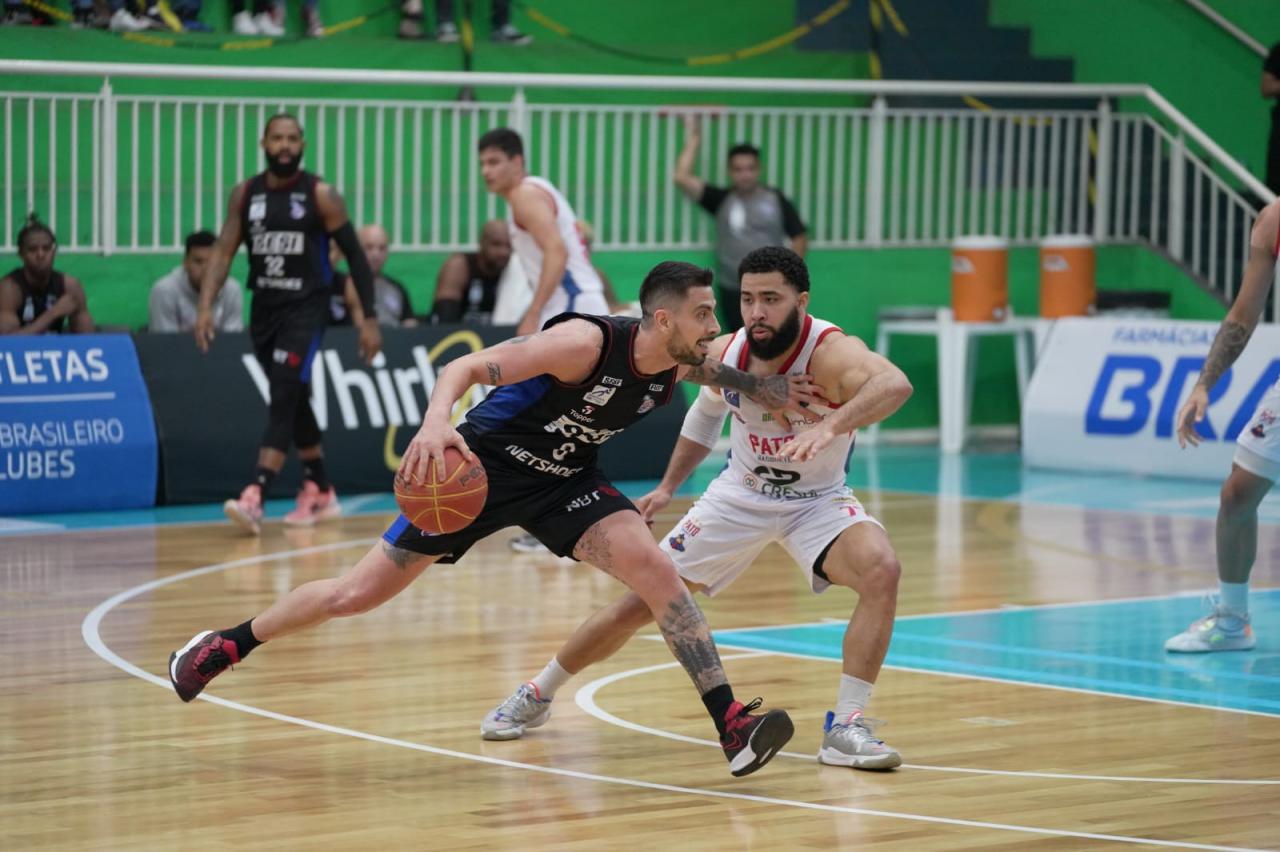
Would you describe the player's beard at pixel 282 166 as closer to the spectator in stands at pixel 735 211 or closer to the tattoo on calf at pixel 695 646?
the spectator in stands at pixel 735 211

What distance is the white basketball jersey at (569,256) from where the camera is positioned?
1226 centimetres

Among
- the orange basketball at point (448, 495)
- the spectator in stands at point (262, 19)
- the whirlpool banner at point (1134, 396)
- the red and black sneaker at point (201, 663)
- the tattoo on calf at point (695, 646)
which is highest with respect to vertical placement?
the spectator in stands at point (262, 19)

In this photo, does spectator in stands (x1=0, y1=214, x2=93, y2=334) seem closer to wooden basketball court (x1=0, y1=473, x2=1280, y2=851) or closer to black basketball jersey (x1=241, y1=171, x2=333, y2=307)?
black basketball jersey (x1=241, y1=171, x2=333, y2=307)

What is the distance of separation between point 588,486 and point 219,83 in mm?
10692

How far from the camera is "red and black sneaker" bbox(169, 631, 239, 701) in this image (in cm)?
725

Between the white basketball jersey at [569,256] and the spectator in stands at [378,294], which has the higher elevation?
the white basketball jersey at [569,256]

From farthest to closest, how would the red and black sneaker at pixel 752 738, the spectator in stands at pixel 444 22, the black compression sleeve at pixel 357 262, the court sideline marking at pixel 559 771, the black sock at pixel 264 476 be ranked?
the spectator in stands at pixel 444 22
the black compression sleeve at pixel 357 262
the black sock at pixel 264 476
the red and black sneaker at pixel 752 738
the court sideline marking at pixel 559 771

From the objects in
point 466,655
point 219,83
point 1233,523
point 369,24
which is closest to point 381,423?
point 219,83

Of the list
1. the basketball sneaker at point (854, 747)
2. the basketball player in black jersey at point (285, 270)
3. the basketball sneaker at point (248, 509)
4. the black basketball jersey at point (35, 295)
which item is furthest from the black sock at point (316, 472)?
the basketball sneaker at point (854, 747)

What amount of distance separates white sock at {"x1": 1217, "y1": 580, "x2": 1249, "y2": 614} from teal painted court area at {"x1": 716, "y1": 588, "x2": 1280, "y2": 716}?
198 mm

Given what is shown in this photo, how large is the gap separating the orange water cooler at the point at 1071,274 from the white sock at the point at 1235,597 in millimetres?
9517

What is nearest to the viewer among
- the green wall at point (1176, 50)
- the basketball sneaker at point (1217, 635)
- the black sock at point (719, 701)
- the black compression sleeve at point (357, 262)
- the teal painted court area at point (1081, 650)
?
the black sock at point (719, 701)

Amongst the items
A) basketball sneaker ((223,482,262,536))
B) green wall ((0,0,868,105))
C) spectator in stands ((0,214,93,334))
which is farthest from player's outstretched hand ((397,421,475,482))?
green wall ((0,0,868,105))

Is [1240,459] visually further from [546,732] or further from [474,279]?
[474,279]
